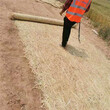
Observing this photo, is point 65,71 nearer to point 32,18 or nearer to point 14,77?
point 14,77

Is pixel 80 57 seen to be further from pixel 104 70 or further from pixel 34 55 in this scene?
pixel 34 55

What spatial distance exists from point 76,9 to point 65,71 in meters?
1.70

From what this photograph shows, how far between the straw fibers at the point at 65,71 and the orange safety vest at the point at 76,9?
107cm

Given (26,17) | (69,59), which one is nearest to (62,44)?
(69,59)

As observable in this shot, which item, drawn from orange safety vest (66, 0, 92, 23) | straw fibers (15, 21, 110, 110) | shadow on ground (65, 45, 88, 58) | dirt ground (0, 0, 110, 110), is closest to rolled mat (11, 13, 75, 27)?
straw fibers (15, 21, 110, 110)

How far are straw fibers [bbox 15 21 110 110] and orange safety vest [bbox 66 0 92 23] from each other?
3.52ft

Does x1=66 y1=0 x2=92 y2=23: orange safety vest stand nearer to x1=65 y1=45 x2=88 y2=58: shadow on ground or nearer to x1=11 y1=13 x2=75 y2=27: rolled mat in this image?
x1=65 y1=45 x2=88 y2=58: shadow on ground

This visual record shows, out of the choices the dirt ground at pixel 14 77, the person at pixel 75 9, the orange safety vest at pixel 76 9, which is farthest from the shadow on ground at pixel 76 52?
the dirt ground at pixel 14 77

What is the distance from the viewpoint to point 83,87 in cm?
339

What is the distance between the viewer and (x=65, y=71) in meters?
3.62

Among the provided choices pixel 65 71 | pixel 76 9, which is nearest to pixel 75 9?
pixel 76 9

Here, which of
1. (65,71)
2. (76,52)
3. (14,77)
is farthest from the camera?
(76,52)

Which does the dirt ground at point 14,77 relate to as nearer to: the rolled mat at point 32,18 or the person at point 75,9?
the rolled mat at point 32,18

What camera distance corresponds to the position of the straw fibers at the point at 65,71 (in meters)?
2.99
